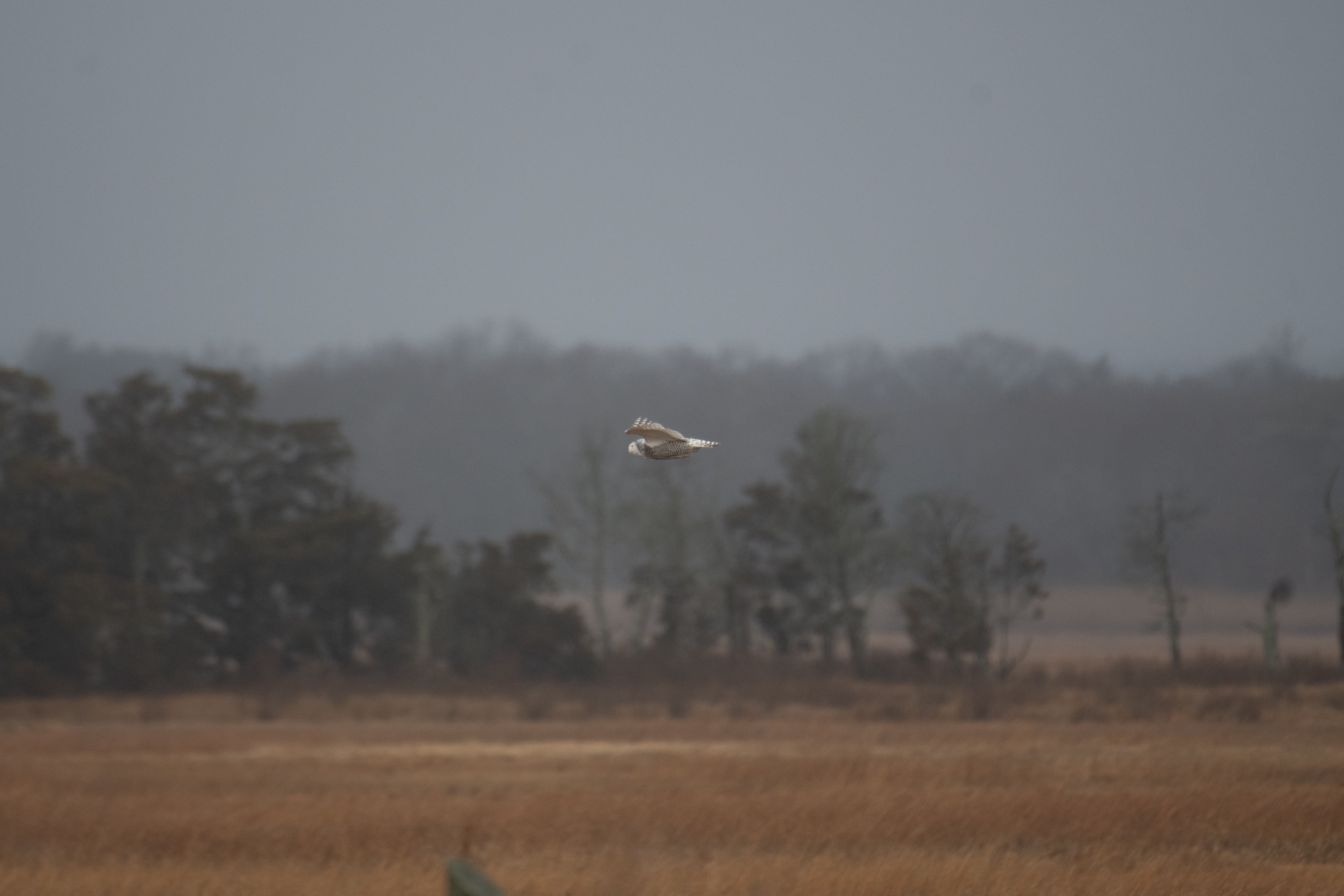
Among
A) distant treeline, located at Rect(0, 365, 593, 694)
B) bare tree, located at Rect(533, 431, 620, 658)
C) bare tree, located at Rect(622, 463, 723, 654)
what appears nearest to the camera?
distant treeline, located at Rect(0, 365, 593, 694)

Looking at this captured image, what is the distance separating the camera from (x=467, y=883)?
792 cm

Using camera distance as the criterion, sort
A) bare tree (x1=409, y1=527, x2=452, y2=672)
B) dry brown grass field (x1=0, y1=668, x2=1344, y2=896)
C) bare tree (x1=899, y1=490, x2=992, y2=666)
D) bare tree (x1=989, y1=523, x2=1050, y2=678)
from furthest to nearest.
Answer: bare tree (x1=409, y1=527, x2=452, y2=672), bare tree (x1=989, y1=523, x2=1050, y2=678), bare tree (x1=899, y1=490, x2=992, y2=666), dry brown grass field (x1=0, y1=668, x2=1344, y2=896)

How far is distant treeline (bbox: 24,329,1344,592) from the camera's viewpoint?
4281 inches

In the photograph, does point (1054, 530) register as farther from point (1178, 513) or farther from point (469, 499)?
point (1178, 513)

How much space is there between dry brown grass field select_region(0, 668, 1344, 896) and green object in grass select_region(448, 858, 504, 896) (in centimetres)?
382

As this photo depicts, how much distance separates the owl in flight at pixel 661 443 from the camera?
9844 millimetres

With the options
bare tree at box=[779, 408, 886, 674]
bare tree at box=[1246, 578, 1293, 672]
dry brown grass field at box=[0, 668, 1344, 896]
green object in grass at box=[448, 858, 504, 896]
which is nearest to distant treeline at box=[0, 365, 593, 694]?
bare tree at box=[779, 408, 886, 674]

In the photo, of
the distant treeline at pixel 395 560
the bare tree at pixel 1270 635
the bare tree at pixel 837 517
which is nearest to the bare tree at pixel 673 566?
the distant treeline at pixel 395 560

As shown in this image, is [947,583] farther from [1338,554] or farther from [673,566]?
[1338,554]

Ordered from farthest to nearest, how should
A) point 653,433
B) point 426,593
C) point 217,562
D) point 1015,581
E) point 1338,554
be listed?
point 426,593
point 217,562
point 1015,581
point 1338,554
point 653,433

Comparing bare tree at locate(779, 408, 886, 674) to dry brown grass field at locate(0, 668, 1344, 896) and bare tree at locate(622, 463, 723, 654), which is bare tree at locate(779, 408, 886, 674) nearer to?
bare tree at locate(622, 463, 723, 654)

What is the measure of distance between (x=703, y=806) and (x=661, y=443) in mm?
10675

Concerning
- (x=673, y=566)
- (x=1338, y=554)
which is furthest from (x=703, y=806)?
(x=673, y=566)

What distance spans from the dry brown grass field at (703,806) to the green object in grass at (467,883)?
12.5 feet
